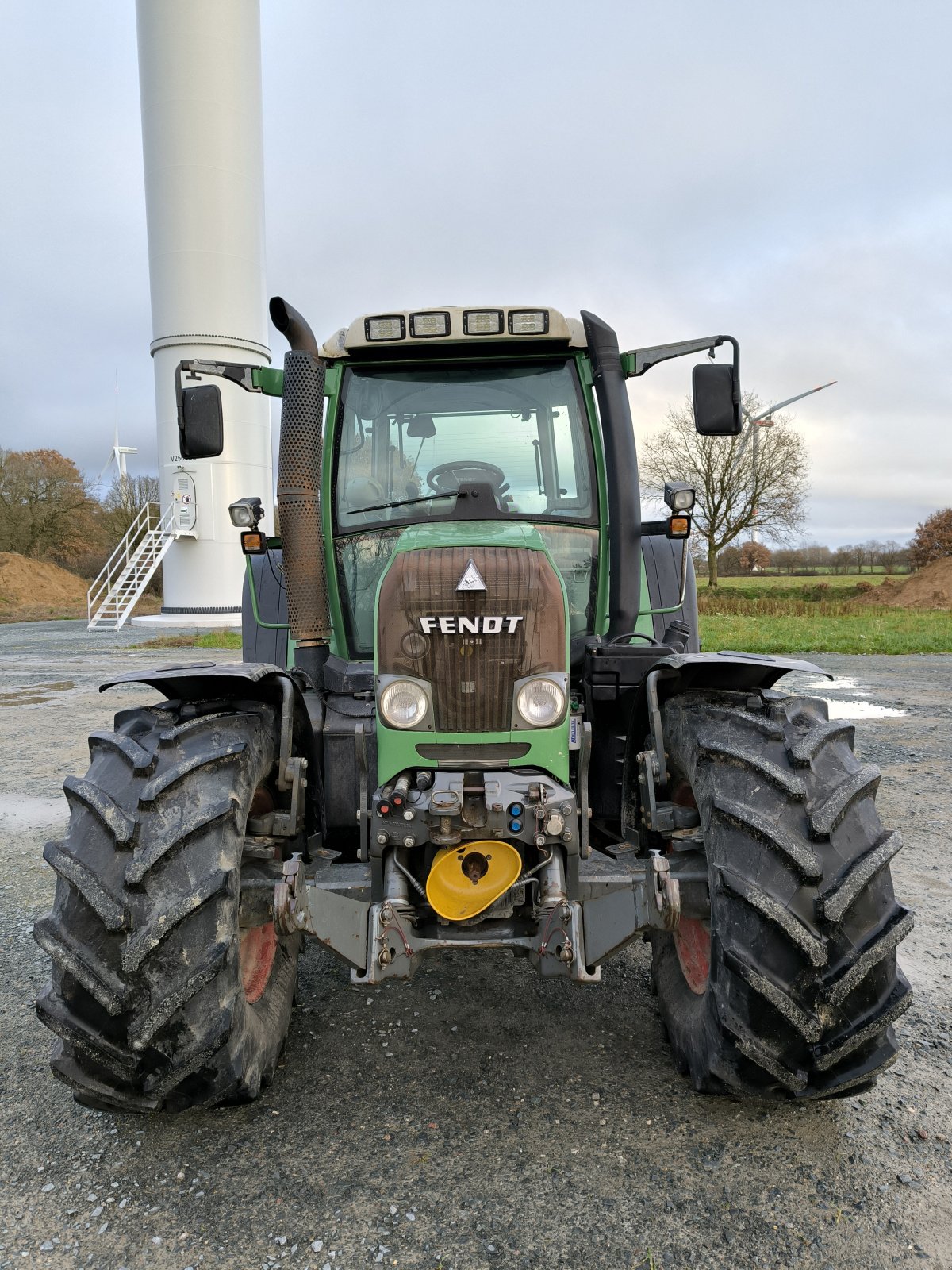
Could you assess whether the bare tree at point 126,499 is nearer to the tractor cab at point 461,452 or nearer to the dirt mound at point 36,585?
the dirt mound at point 36,585

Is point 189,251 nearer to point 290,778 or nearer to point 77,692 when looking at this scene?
point 77,692

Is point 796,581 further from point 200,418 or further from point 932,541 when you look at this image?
point 200,418

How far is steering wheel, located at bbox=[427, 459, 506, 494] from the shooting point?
138 inches

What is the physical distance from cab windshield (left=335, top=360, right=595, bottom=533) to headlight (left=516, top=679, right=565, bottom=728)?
1.11 meters

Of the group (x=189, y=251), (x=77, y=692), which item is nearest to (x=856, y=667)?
(x=77, y=692)

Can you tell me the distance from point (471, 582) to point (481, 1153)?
155 centimetres

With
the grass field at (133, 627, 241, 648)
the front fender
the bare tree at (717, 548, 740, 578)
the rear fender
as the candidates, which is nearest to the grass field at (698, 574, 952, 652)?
the bare tree at (717, 548, 740, 578)

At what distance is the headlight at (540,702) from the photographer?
2.56m

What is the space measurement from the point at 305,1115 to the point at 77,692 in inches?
384

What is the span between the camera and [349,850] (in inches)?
129

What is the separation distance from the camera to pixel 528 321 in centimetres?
320

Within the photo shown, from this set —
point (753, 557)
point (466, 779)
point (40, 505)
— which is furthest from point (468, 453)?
point (753, 557)

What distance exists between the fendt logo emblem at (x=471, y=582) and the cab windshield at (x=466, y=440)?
998 mm

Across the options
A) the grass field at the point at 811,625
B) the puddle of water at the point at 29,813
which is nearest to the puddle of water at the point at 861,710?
the grass field at the point at 811,625
